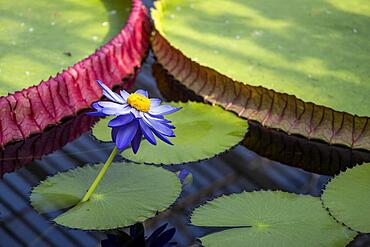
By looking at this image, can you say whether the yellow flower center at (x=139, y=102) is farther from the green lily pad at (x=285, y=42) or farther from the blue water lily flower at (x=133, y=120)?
the green lily pad at (x=285, y=42)

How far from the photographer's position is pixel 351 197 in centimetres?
192

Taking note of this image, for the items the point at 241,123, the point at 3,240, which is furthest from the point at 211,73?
the point at 3,240

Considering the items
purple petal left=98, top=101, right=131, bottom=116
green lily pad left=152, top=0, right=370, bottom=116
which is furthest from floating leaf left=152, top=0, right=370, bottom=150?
purple petal left=98, top=101, right=131, bottom=116

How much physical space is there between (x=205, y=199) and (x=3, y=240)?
470 mm

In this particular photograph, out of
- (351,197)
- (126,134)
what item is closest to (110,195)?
(126,134)

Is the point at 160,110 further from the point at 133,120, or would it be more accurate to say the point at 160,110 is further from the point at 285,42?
the point at 285,42

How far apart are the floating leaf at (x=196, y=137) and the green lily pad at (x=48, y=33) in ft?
1.25

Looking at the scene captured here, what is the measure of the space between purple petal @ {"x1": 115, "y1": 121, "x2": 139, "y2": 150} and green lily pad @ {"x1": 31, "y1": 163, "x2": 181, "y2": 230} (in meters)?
0.19

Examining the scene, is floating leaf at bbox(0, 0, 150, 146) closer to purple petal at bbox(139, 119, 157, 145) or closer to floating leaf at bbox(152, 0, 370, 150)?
floating leaf at bbox(152, 0, 370, 150)

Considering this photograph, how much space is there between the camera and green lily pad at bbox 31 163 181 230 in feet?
6.04

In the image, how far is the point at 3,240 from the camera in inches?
73.1

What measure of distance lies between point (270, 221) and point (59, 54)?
0.91 meters

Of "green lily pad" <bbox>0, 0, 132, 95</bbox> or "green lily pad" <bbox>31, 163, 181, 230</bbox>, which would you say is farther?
"green lily pad" <bbox>0, 0, 132, 95</bbox>

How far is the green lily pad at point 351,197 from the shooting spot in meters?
1.84
